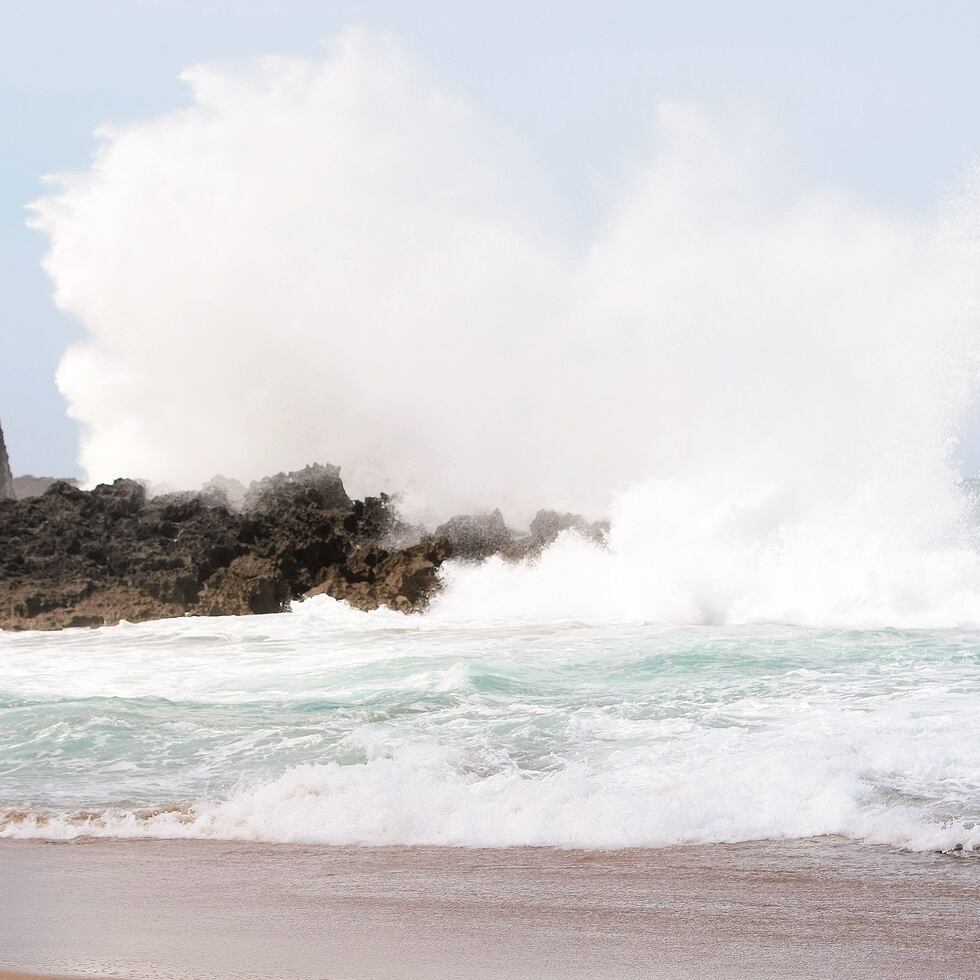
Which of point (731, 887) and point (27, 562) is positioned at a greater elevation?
point (27, 562)

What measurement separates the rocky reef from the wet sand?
32.6ft

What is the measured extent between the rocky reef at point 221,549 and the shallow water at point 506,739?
2.76 meters

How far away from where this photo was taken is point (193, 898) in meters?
4.16

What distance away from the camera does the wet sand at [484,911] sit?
3.38 metres

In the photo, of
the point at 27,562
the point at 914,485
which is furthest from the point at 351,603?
the point at 914,485

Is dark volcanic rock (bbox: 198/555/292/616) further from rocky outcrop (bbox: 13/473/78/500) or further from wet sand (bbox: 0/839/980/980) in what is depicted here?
rocky outcrop (bbox: 13/473/78/500)

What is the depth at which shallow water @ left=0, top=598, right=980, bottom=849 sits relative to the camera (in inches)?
208

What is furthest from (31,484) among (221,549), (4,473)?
(221,549)

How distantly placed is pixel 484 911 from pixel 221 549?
1286 cm

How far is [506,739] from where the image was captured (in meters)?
7.11

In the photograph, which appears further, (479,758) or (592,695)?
(592,695)

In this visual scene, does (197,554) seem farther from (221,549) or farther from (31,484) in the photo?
(31,484)

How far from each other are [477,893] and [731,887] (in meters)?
0.87

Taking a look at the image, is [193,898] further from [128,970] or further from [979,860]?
[979,860]
